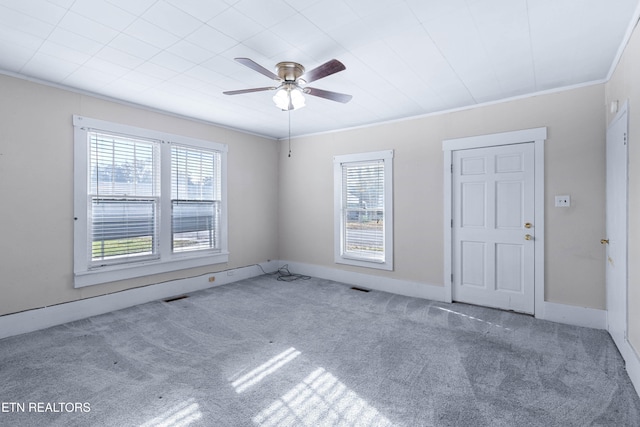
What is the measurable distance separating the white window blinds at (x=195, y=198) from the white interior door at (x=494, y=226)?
11.6ft

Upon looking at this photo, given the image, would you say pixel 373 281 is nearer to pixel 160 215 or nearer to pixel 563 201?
pixel 563 201

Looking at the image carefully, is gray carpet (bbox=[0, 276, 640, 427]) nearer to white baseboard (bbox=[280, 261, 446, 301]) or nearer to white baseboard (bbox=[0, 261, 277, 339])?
white baseboard (bbox=[0, 261, 277, 339])

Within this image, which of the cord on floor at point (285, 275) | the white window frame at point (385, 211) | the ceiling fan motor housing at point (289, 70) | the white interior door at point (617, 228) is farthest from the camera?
the cord on floor at point (285, 275)

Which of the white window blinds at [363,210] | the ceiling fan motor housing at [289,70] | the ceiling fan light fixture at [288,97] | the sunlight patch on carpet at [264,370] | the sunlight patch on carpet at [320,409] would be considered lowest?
the sunlight patch on carpet at [320,409]

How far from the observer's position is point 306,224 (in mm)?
5523

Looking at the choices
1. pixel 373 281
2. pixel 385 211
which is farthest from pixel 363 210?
pixel 373 281

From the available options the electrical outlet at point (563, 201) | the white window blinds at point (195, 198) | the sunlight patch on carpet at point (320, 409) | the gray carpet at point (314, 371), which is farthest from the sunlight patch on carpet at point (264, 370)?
the electrical outlet at point (563, 201)

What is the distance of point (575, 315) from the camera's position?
325 cm

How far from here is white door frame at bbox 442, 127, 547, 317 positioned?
3.43m

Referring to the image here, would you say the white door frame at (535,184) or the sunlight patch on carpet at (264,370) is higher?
the white door frame at (535,184)

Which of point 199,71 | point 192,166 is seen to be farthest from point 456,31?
point 192,166

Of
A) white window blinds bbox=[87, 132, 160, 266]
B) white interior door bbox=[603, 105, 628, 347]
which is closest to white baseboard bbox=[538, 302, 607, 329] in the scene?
white interior door bbox=[603, 105, 628, 347]

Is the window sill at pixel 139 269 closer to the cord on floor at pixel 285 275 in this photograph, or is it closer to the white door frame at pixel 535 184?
the cord on floor at pixel 285 275

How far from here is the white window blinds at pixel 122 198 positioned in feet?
11.9
